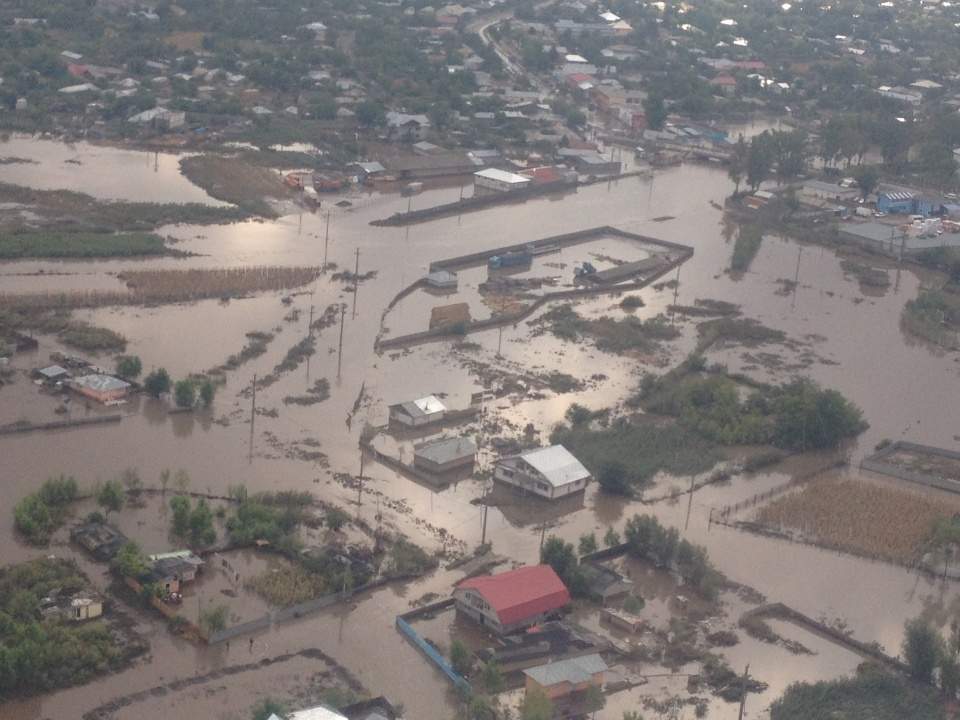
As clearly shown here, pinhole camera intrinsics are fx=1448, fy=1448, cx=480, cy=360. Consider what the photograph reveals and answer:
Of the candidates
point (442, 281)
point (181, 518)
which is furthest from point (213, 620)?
point (442, 281)

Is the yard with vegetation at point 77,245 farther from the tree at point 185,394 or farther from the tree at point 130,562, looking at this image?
the tree at point 130,562

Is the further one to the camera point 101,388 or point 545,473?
point 101,388

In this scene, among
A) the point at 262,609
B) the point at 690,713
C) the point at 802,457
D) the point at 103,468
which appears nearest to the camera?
the point at 690,713

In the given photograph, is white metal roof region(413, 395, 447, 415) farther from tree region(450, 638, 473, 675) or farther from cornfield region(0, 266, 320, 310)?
tree region(450, 638, 473, 675)

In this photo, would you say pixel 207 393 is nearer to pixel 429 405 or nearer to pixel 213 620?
pixel 429 405

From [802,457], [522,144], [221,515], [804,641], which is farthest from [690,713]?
[522,144]

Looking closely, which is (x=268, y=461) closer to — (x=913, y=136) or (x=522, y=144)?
(x=522, y=144)
